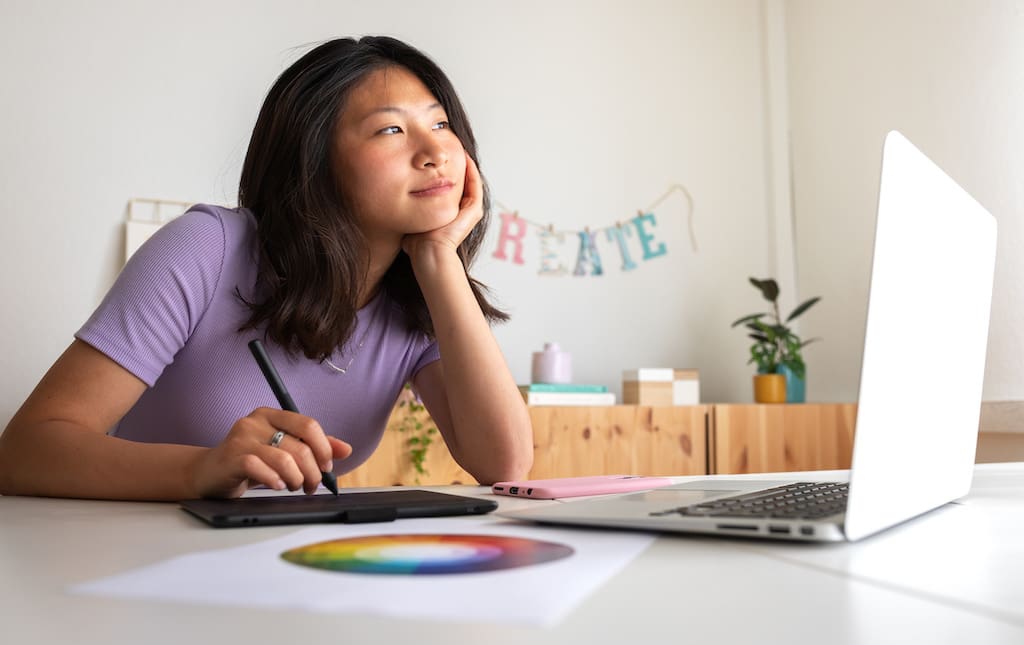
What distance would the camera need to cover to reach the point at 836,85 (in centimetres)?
327

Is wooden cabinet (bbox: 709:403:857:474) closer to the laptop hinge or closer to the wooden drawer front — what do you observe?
the wooden drawer front

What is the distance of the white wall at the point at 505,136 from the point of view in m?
2.38

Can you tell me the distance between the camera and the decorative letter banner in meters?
3.01

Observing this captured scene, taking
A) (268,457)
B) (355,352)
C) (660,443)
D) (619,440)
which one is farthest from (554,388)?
(268,457)

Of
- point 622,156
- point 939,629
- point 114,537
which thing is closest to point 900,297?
point 939,629

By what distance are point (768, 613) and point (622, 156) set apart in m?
3.00

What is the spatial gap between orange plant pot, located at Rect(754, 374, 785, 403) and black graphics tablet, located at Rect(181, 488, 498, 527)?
235 centimetres

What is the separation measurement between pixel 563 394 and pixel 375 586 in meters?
2.20

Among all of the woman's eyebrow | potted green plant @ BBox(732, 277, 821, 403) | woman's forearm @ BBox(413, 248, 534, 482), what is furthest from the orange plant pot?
the woman's eyebrow

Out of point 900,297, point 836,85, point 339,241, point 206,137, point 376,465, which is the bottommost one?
point 376,465

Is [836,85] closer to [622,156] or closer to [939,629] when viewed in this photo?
[622,156]

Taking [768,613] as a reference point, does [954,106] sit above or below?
Result: above

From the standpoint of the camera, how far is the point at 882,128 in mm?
3045

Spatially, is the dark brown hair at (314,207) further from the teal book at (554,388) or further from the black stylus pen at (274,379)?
the teal book at (554,388)
